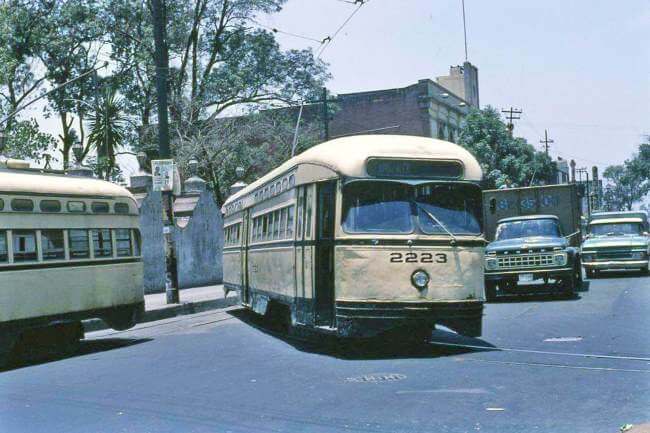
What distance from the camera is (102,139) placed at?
36.8 m

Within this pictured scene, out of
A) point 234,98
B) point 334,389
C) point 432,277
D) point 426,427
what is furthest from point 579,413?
point 234,98

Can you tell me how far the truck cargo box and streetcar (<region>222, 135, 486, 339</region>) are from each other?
13.1 meters

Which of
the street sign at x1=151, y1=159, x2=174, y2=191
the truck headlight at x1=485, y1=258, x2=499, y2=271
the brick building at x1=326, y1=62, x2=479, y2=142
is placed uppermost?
the brick building at x1=326, y1=62, x2=479, y2=142

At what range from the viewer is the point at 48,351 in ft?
43.6

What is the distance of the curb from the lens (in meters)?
16.7

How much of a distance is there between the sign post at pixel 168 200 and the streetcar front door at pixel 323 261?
934cm

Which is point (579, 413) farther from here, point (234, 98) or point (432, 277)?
point (234, 98)

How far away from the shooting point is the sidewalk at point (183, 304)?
17.0m

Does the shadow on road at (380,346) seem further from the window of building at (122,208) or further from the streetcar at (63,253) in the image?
the window of building at (122,208)

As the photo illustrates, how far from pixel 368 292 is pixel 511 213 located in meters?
15.0

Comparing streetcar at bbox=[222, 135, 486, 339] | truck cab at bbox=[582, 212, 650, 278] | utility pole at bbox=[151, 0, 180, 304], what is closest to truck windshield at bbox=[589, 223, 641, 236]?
truck cab at bbox=[582, 212, 650, 278]

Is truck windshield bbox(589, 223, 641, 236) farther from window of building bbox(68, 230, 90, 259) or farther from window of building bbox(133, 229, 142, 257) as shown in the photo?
window of building bbox(68, 230, 90, 259)

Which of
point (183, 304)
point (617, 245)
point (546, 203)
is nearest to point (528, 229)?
point (546, 203)

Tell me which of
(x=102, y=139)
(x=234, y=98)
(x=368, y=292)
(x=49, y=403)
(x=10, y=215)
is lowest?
(x=49, y=403)
